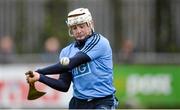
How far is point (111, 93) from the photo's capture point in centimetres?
986

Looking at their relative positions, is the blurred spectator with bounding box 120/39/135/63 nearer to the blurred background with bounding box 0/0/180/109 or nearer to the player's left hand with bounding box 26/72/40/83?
the blurred background with bounding box 0/0/180/109

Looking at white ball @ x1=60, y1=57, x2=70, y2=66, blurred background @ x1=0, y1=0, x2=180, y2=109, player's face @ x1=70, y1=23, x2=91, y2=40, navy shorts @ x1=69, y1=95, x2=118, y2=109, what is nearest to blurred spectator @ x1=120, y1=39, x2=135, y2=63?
blurred background @ x1=0, y1=0, x2=180, y2=109

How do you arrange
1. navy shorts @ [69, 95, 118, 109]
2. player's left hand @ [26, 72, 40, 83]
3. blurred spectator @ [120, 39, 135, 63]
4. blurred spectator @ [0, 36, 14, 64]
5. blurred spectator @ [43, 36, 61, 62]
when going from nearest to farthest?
player's left hand @ [26, 72, 40, 83]
navy shorts @ [69, 95, 118, 109]
blurred spectator @ [43, 36, 61, 62]
blurred spectator @ [0, 36, 14, 64]
blurred spectator @ [120, 39, 135, 63]

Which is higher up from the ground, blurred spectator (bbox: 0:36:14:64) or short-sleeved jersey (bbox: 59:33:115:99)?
short-sleeved jersey (bbox: 59:33:115:99)

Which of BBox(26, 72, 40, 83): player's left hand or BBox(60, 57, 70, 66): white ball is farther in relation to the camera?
BBox(60, 57, 70, 66): white ball

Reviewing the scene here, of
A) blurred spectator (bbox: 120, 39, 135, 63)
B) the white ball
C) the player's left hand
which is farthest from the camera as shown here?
blurred spectator (bbox: 120, 39, 135, 63)

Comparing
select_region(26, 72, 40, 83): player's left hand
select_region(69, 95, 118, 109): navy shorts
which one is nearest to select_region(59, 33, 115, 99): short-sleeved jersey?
select_region(69, 95, 118, 109): navy shorts

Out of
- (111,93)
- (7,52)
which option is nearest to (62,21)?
(7,52)

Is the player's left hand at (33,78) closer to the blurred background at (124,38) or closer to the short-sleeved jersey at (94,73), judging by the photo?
the short-sleeved jersey at (94,73)

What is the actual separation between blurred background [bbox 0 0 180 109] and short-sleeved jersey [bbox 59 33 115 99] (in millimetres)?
10290

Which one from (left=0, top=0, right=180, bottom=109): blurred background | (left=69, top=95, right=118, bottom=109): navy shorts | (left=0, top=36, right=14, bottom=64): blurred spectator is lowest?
(left=0, top=0, right=180, bottom=109): blurred background

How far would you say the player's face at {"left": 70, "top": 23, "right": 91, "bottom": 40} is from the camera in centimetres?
972

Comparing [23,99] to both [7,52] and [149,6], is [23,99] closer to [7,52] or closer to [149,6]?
[7,52]

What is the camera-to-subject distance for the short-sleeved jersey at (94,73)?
978 cm
